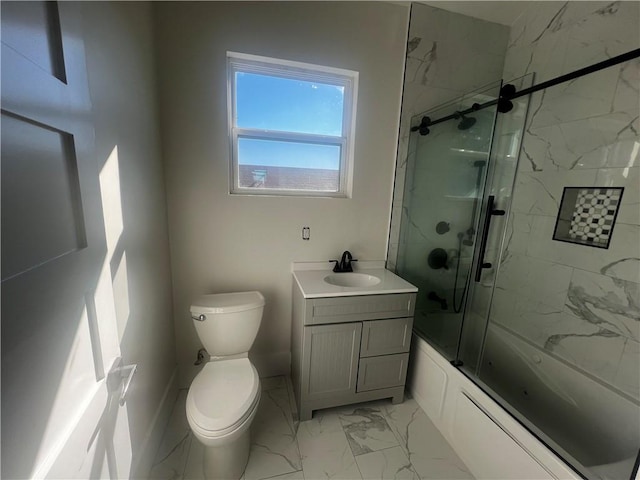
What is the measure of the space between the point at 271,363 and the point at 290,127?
1.76 meters

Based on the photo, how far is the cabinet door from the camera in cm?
159

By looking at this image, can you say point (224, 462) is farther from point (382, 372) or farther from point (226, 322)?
point (382, 372)

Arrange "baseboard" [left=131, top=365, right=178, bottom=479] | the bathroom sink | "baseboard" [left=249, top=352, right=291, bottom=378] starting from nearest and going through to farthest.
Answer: "baseboard" [left=131, top=365, right=178, bottom=479] → the bathroom sink → "baseboard" [left=249, top=352, right=291, bottom=378]

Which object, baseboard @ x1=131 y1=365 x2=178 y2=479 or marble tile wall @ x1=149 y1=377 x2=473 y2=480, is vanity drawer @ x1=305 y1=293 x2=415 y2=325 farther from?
baseboard @ x1=131 y1=365 x2=178 y2=479

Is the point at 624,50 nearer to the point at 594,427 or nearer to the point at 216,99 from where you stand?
the point at 594,427

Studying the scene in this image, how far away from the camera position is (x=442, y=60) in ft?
6.14

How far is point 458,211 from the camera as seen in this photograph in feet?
6.47

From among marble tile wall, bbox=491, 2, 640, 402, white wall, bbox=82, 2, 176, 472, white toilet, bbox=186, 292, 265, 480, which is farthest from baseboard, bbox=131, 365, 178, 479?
marble tile wall, bbox=491, 2, 640, 402

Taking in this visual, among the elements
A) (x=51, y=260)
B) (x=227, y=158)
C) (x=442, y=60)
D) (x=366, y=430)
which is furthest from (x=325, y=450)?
(x=442, y=60)

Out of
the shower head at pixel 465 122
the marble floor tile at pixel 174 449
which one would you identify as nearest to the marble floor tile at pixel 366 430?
the marble floor tile at pixel 174 449

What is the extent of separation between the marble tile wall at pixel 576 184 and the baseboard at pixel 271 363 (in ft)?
5.50

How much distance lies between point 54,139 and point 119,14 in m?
0.99

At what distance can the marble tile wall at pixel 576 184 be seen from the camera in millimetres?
1399

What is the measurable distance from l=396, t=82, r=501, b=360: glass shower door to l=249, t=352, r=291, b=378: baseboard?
1030 mm
